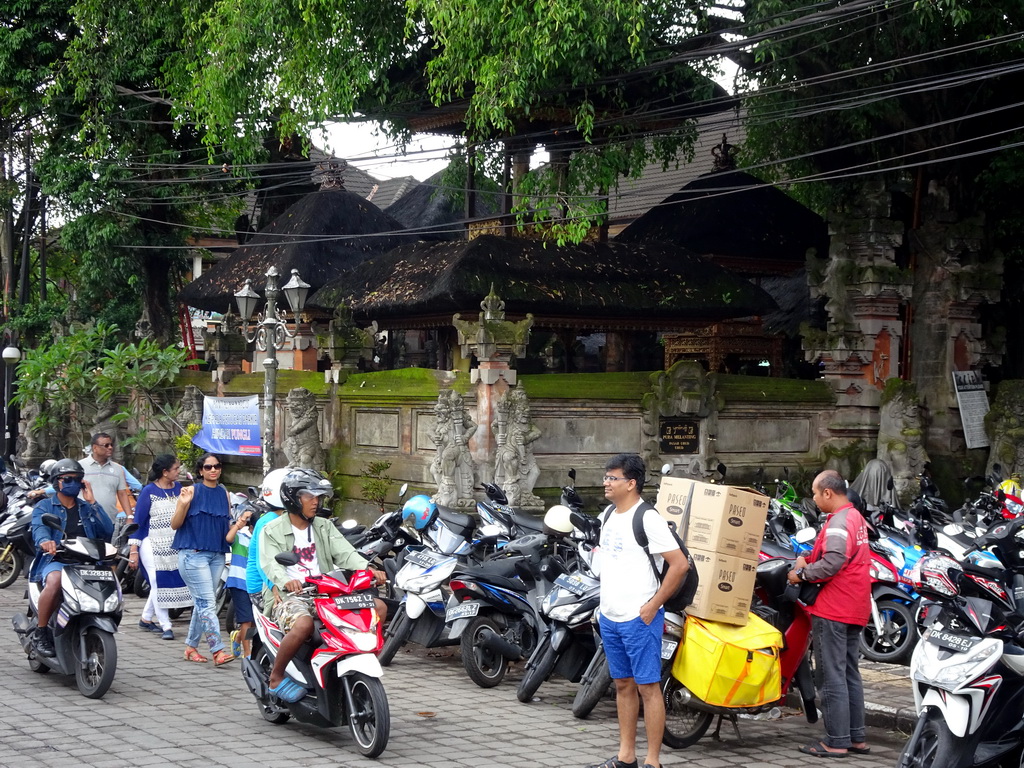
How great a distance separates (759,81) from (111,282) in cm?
1716

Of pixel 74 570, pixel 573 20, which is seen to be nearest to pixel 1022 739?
pixel 74 570

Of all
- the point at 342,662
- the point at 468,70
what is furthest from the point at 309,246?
the point at 342,662

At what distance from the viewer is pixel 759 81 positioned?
1941 cm

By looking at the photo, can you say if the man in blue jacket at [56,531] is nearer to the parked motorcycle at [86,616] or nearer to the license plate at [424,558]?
the parked motorcycle at [86,616]

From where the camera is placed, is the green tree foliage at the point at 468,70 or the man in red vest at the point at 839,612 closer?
the man in red vest at the point at 839,612

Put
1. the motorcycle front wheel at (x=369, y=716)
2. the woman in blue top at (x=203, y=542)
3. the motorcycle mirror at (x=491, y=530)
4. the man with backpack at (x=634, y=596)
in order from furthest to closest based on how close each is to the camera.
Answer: the motorcycle mirror at (x=491, y=530) < the woman in blue top at (x=203, y=542) < the motorcycle front wheel at (x=369, y=716) < the man with backpack at (x=634, y=596)

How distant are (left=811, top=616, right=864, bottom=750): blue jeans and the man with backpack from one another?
1.32m

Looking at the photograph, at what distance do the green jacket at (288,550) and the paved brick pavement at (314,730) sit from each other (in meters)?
0.91

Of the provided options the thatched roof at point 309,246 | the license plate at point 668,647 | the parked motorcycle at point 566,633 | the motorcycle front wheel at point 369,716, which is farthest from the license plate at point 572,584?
the thatched roof at point 309,246

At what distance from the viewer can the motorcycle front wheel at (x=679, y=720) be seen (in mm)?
7266

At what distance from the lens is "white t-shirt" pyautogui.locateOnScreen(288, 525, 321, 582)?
7445 millimetres

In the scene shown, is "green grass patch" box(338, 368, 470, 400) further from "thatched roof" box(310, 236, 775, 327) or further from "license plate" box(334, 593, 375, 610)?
"license plate" box(334, 593, 375, 610)

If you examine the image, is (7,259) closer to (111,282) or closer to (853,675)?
(111,282)

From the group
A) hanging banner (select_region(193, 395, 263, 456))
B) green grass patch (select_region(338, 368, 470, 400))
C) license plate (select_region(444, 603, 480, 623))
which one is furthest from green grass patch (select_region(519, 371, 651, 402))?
license plate (select_region(444, 603, 480, 623))
